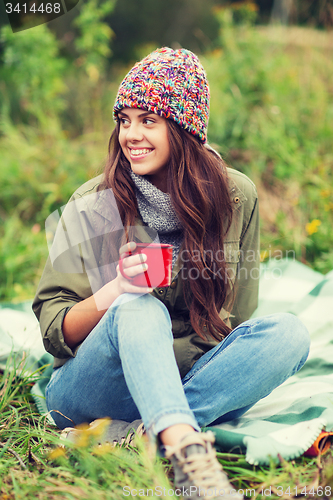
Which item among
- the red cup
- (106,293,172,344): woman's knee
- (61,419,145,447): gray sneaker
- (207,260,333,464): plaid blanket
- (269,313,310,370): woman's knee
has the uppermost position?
the red cup

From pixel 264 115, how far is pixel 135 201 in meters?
2.95

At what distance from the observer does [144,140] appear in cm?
174

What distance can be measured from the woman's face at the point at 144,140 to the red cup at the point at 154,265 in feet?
1.62

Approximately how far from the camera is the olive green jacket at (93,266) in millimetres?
1628

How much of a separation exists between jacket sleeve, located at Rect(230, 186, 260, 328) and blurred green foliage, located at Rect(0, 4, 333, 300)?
1.28 m

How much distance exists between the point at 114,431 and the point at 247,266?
0.92 metres

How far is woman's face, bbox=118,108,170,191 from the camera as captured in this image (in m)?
1.74

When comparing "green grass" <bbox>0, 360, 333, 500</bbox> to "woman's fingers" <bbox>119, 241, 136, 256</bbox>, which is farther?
"woman's fingers" <bbox>119, 241, 136, 256</bbox>

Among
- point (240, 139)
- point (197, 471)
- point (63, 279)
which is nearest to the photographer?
point (197, 471)

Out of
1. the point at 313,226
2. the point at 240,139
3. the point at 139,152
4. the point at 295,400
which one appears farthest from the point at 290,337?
the point at 240,139

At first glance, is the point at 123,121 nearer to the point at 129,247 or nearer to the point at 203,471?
the point at 129,247

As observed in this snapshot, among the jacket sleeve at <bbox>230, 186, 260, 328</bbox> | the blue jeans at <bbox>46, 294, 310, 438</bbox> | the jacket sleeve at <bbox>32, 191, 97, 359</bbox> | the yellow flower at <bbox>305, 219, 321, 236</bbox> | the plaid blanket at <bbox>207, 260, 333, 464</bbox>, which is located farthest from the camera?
the yellow flower at <bbox>305, 219, 321, 236</bbox>

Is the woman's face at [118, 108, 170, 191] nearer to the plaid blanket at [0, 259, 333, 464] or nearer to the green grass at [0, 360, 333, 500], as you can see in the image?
the plaid blanket at [0, 259, 333, 464]

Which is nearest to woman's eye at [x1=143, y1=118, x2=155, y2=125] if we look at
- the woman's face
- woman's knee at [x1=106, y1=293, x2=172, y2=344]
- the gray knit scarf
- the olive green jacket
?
the woman's face
